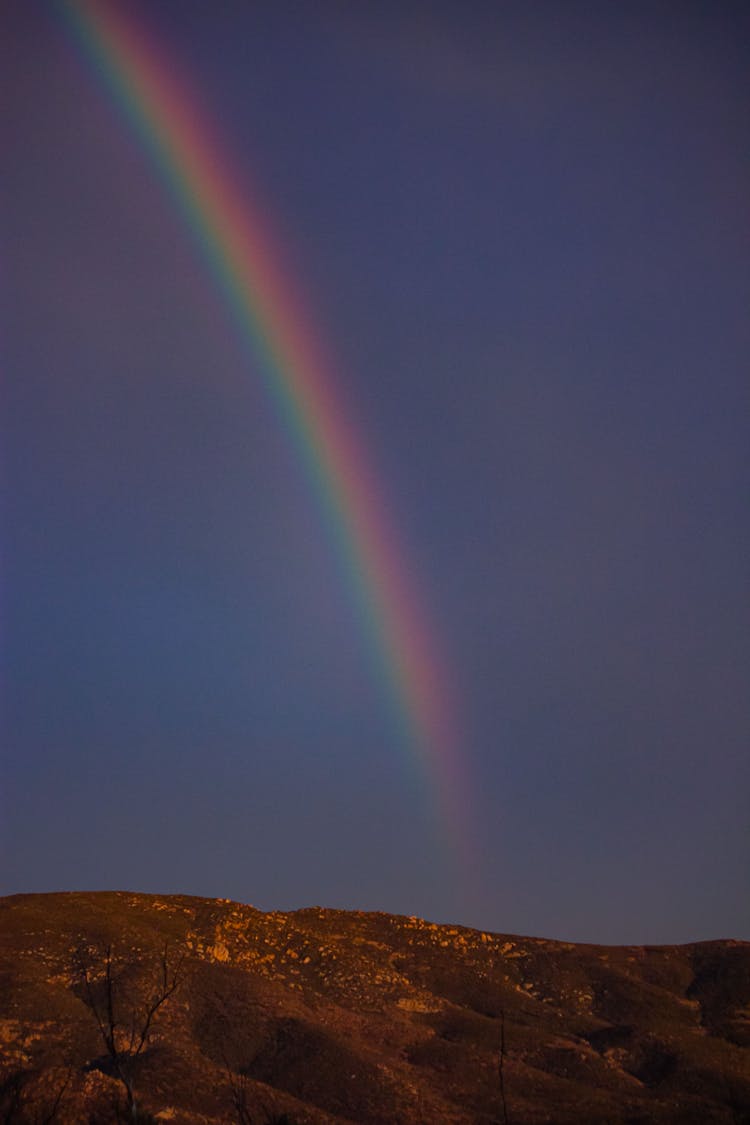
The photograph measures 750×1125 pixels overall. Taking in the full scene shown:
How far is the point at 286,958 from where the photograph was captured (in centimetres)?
14688

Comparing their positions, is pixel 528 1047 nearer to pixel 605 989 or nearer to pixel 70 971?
pixel 605 989

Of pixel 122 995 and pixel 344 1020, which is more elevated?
pixel 122 995

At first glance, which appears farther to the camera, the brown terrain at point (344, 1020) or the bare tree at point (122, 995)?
the bare tree at point (122, 995)

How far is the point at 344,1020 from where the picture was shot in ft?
A: 416

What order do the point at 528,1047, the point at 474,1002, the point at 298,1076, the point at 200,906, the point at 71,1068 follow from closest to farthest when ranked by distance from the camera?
the point at 71,1068 < the point at 298,1076 < the point at 528,1047 < the point at 474,1002 < the point at 200,906

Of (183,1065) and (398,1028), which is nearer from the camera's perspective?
(183,1065)

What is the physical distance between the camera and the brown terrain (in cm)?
9950

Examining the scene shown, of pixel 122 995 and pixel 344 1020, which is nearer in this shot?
pixel 122 995

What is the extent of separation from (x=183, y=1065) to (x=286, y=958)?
44714mm

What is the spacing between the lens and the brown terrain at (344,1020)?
99500 millimetres

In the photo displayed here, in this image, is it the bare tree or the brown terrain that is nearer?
the brown terrain

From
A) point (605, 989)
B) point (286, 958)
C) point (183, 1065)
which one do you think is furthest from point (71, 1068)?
point (605, 989)

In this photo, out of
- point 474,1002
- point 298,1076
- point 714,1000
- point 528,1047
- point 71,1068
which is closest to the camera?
point 71,1068

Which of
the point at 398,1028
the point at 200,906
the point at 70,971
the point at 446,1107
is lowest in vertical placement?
the point at 446,1107
